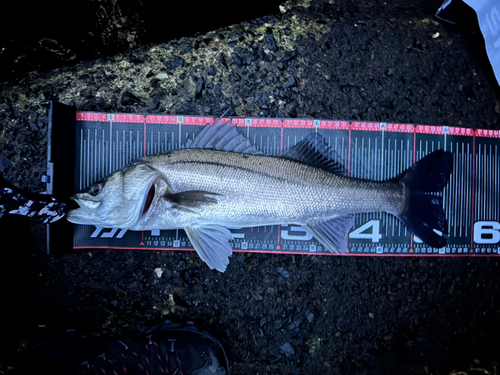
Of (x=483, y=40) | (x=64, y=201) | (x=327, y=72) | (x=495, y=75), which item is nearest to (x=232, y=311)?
(x=64, y=201)

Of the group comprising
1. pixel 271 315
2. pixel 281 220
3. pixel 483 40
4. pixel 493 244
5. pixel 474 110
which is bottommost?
pixel 271 315

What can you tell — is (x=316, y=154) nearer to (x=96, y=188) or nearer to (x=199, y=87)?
(x=199, y=87)

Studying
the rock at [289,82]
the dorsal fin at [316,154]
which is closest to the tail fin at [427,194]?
the dorsal fin at [316,154]

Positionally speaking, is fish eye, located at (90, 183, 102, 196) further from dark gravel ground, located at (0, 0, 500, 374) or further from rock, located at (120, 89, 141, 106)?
rock, located at (120, 89, 141, 106)

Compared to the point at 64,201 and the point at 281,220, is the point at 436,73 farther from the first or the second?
the point at 64,201

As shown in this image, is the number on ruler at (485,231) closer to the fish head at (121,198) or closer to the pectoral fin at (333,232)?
the pectoral fin at (333,232)

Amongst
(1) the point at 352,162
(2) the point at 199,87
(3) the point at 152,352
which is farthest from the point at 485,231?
(3) the point at 152,352
